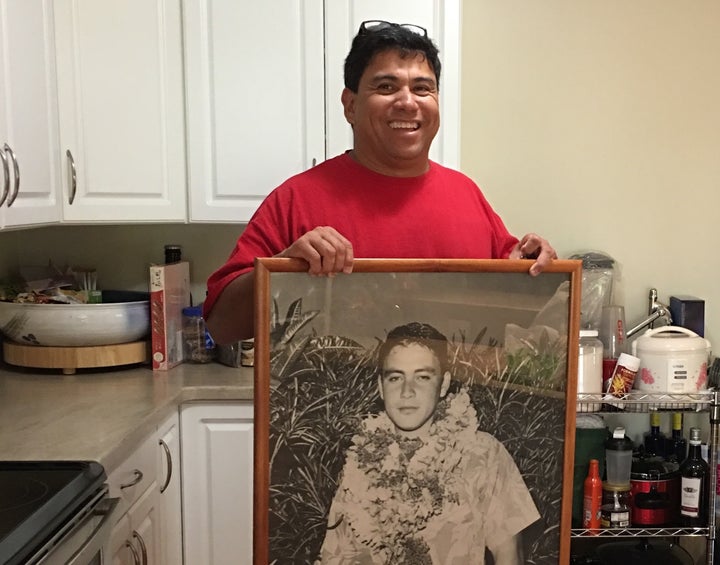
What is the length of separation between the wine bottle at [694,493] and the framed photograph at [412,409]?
1.18 m

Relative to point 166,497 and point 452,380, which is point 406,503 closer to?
point 452,380

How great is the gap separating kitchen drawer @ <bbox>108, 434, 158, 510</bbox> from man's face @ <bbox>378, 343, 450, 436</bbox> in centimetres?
73

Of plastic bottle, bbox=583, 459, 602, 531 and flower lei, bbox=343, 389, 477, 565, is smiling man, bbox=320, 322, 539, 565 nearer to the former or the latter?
flower lei, bbox=343, 389, 477, 565

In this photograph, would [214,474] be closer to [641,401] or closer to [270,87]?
[270,87]

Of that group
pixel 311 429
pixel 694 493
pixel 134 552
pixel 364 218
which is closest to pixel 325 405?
pixel 311 429

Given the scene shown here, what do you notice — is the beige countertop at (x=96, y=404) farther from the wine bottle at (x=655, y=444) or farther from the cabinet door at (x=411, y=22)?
the wine bottle at (x=655, y=444)

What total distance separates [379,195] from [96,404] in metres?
0.98

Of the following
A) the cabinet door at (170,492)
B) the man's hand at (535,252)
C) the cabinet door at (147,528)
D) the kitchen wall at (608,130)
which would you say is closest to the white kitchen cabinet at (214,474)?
the cabinet door at (170,492)

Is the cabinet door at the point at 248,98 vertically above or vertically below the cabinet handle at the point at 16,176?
above

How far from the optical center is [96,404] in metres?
1.89

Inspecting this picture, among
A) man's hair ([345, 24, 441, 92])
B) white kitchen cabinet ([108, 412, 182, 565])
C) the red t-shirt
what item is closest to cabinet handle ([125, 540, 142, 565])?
white kitchen cabinet ([108, 412, 182, 565])

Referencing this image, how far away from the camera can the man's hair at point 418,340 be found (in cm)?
123

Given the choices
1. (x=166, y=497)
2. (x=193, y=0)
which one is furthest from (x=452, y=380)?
(x=193, y=0)

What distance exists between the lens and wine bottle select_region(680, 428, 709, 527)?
7.36 ft
